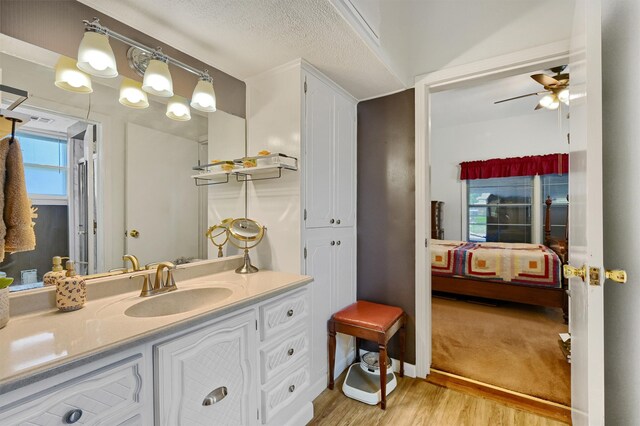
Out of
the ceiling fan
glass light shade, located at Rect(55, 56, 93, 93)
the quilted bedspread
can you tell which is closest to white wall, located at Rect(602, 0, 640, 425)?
the ceiling fan

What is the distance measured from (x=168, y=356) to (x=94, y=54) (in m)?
1.23

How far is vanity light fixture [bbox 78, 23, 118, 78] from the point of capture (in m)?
1.17

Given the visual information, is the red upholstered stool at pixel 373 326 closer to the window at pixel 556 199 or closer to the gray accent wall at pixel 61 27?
the gray accent wall at pixel 61 27

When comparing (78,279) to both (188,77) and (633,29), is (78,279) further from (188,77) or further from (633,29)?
(633,29)

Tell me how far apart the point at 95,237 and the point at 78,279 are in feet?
0.86

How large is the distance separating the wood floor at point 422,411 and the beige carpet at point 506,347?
27 cm

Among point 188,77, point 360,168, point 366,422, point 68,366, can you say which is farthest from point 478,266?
point 68,366

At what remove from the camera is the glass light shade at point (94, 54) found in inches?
46.1

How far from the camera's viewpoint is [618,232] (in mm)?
1045

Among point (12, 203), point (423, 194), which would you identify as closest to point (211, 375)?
point (12, 203)

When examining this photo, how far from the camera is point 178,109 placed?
1.65 meters

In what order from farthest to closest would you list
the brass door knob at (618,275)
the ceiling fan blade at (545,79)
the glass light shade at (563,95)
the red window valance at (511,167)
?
the red window valance at (511,167), the glass light shade at (563,95), the ceiling fan blade at (545,79), the brass door knob at (618,275)

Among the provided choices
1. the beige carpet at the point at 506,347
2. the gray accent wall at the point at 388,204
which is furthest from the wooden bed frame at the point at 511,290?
the gray accent wall at the point at 388,204

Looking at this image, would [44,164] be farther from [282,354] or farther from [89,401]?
[282,354]
